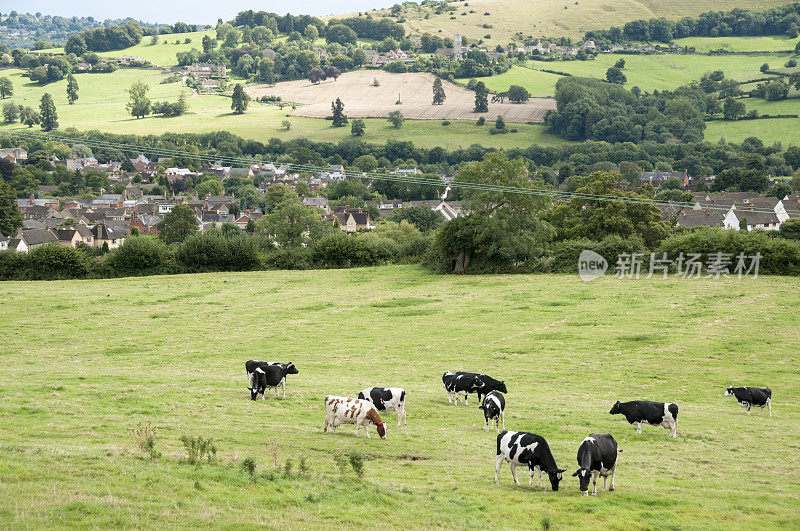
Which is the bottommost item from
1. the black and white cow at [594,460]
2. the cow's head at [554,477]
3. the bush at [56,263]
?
the bush at [56,263]

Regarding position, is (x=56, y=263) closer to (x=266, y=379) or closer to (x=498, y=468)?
(x=266, y=379)

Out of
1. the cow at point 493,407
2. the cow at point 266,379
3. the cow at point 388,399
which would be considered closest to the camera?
the cow at point 493,407

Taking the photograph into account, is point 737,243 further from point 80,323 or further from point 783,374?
point 80,323

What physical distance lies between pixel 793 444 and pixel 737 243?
36.6 metres

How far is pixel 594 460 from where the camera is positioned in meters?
15.2

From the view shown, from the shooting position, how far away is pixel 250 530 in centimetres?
1197

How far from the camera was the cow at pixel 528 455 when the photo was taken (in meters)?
15.4

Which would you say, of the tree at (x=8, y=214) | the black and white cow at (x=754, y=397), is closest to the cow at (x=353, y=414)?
the black and white cow at (x=754, y=397)

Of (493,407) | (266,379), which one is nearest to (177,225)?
(266,379)

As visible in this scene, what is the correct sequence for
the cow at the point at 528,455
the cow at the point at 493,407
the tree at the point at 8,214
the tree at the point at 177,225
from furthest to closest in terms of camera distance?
the tree at the point at 8,214
the tree at the point at 177,225
the cow at the point at 493,407
the cow at the point at 528,455

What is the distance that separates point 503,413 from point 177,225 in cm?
7945

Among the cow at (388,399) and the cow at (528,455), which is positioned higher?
the cow at (528,455)

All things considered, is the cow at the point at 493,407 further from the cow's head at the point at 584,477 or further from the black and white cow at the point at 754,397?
the black and white cow at the point at 754,397

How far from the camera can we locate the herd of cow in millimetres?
15352
